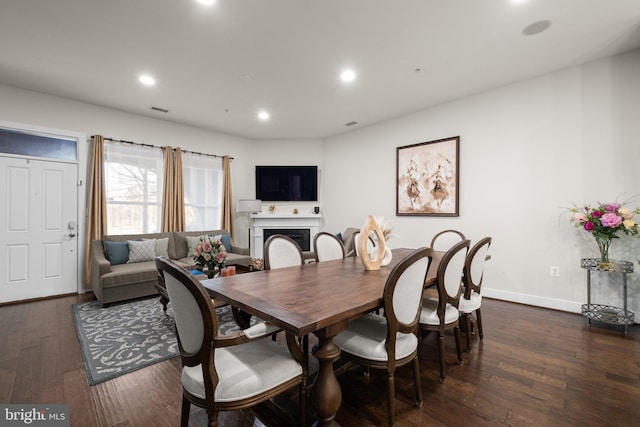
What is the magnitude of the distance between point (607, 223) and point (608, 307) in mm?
1013

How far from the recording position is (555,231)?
3383 millimetres

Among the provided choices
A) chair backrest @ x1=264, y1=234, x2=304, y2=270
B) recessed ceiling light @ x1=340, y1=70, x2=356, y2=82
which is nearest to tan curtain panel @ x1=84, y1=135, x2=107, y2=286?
chair backrest @ x1=264, y1=234, x2=304, y2=270

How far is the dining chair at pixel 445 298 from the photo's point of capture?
186cm

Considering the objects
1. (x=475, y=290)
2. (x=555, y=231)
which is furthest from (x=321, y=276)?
(x=555, y=231)

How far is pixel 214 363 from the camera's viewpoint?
1.21 meters

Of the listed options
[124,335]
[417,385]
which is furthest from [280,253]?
[124,335]

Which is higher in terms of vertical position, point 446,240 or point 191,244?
point 446,240

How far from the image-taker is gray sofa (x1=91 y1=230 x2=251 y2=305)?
11.6 ft

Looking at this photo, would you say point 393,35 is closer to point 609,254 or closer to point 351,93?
point 351,93

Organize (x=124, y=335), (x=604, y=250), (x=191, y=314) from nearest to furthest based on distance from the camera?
(x=191, y=314) < (x=124, y=335) < (x=604, y=250)

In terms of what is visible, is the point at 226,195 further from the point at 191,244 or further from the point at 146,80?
the point at 146,80

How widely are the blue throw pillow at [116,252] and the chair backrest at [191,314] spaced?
3464mm

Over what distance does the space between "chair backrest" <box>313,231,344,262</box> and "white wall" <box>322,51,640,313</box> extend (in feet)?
7.21

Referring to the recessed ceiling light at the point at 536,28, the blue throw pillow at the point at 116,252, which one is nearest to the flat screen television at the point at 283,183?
the blue throw pillow at the point at 116,252
